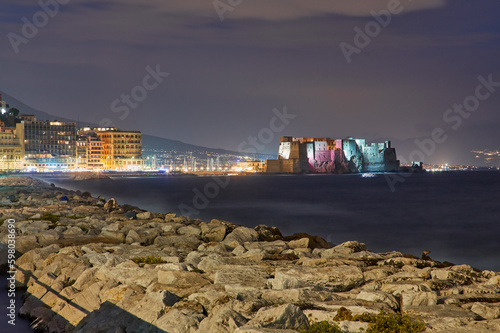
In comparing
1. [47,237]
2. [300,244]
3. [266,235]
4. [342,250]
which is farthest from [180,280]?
[47,237]

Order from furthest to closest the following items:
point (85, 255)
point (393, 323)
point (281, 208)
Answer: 1. point (281, 208)
2. point (85, 255)
3. point (393, 323)

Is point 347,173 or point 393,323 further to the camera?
point 347,173

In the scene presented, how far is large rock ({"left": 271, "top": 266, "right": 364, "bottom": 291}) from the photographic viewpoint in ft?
25.0

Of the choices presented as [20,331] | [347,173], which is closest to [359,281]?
[20,331]

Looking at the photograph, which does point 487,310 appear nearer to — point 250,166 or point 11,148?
point 11,148

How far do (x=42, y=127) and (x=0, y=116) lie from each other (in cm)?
1307

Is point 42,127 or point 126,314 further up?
point 42,127

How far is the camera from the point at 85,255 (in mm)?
10742

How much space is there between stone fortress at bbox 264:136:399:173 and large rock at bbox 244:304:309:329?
4990 inches

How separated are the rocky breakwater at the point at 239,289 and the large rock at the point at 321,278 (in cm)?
1

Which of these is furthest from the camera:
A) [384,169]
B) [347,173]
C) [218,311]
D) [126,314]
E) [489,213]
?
[384,169]

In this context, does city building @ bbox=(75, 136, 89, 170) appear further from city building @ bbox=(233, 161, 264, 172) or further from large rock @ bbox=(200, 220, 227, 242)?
large rock @ bbox=(200, 220, 227, 242)

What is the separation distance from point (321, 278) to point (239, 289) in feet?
3.93

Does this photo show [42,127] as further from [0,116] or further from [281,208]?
[281,208]
